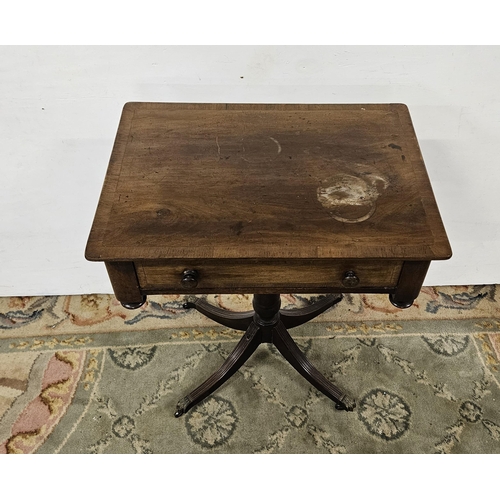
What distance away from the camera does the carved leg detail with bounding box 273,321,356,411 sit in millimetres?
1527

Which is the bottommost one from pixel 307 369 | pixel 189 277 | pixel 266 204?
pixel 307 369

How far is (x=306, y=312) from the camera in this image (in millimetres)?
1696

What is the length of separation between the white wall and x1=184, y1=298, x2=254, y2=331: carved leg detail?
0.48m

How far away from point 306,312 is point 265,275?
0.70 metres

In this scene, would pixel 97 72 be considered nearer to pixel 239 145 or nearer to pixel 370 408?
pixel 239 145

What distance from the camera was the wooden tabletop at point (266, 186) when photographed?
0.97 meters

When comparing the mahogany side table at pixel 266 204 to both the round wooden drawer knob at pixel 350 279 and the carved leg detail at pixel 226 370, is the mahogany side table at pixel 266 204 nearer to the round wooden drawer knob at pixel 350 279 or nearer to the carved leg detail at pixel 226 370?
the round wooden drawer knob at pixel 350 279

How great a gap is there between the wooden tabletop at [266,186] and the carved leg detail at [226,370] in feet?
1.99

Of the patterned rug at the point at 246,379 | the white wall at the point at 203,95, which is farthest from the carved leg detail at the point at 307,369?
the white wall at the point at 203,95

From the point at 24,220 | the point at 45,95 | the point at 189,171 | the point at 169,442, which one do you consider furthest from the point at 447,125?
the point at 24,220

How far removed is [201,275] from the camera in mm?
1025

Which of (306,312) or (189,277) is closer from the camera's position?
(189,277)

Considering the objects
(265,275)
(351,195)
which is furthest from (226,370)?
(351,195)

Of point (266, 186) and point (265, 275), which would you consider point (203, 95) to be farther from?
point (265, 275)
